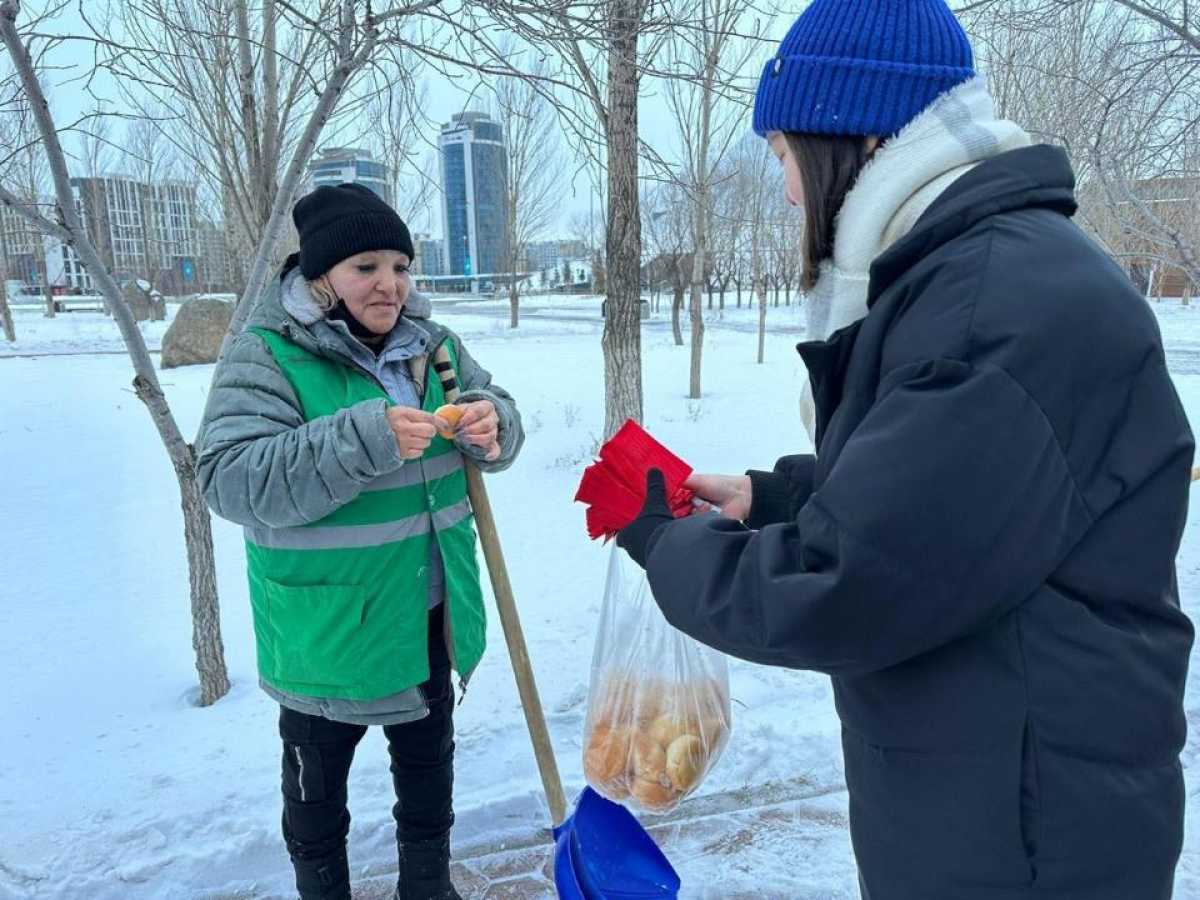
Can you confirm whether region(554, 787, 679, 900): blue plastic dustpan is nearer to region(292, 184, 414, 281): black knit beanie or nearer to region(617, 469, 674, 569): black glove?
region(617, 469, 674, 569): black glove

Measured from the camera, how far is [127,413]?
1081 centimetres

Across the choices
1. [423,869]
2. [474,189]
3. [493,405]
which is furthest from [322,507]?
[474,189]

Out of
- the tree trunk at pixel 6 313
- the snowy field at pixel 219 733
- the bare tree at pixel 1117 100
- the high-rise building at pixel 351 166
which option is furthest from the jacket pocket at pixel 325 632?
the tree trunk at pixel 6 313

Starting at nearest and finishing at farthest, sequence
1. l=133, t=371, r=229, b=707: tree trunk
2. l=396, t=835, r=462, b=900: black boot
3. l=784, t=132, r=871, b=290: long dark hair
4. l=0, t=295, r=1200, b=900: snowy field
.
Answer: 1. l=784, t=132, r=871, b=290: long dark hair
2. l=396, t=835, r=462, b=900: black boot
3. l=0, t=295, r=1200, b=900: snowy field
4. l=133, t=371, r=229, b=707: tree trunk

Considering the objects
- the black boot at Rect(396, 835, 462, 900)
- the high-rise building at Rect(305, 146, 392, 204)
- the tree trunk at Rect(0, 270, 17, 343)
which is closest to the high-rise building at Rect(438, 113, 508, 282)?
the high-rise building at Rect(305, 146, 392, 204)

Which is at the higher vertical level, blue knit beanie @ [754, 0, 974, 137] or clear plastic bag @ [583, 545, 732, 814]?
blue knit beanie @ [754, 0, 974, 137]

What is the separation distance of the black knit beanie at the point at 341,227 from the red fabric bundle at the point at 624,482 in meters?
0.92

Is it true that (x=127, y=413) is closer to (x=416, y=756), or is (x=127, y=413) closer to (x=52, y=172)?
(x=52, y=172)

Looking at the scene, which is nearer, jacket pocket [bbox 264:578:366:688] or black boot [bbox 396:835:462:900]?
jacket pocket [bbox 264:578:366:688]

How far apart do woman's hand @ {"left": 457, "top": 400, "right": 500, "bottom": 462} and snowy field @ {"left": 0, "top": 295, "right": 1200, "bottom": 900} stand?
Answer: 133 cm

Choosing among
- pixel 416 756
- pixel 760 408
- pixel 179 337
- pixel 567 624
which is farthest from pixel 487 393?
pixel 179 337

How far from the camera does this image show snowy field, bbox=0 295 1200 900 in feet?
8.10

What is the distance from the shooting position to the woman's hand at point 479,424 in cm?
199

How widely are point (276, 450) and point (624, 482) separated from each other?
84 cm
